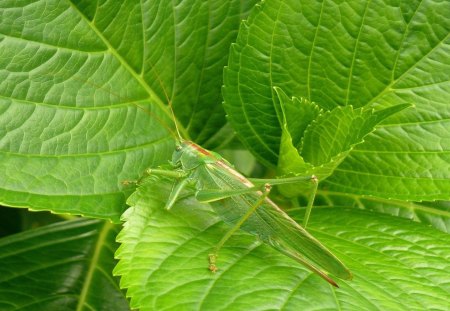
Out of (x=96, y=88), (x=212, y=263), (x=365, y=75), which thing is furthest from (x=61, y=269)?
(x=365, y=75)

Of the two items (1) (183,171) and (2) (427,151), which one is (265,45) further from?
(2) (427,151)

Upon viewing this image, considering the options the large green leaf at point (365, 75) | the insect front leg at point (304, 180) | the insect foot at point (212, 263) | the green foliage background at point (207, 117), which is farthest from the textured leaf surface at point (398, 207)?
the insect foot at point (212, 263)

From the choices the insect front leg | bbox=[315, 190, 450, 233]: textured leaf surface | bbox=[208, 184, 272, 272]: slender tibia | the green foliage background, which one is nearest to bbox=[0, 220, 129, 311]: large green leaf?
the green foliage background

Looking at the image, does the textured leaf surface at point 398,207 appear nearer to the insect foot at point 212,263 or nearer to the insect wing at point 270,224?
the insect wing at point 270,224

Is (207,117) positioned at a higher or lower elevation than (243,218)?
higher

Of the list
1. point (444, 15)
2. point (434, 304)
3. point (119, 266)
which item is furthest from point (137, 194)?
point (444, 15)

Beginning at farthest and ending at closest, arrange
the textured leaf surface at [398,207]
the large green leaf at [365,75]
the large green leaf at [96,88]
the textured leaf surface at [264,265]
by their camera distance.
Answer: the textured leaf surface at [398,207] → the large green leaf at [365,75] → the large green leaf at [96,88] → the textured leaf surface at [264,265]

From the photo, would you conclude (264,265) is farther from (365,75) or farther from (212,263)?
(365,75)
